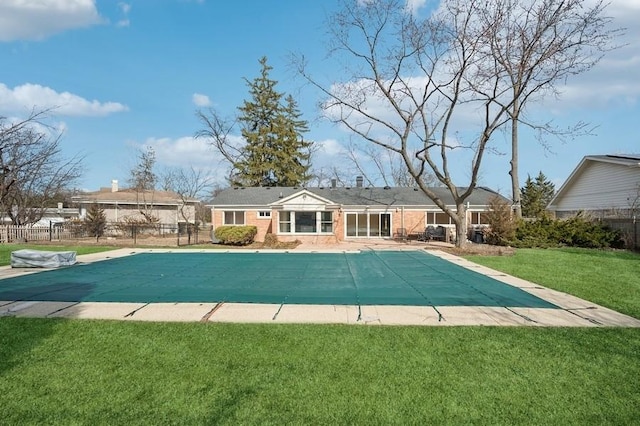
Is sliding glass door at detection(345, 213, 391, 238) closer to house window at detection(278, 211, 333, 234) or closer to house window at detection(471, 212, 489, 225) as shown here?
house window at detection(278, 211, 333, 234)

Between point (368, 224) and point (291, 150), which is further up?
point (291, 150)

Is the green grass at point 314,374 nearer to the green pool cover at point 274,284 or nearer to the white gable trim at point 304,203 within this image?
the green pool cover at point 274,284

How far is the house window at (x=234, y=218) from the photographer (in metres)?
26.5

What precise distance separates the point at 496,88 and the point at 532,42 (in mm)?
2044

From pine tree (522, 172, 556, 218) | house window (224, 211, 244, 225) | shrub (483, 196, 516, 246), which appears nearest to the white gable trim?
house window (224, 211, 244, 225)

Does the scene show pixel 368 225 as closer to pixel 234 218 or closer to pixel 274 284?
pixel 234 218

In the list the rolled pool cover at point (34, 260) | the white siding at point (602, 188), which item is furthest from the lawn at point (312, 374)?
the white siding at point (602, 188)

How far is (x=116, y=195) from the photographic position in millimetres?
37656

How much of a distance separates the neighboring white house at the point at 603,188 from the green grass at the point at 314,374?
57.4ft

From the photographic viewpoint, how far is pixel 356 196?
1102 inches

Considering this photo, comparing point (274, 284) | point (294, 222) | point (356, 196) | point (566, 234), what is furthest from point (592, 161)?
point (274, 284)

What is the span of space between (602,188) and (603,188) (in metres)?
0.08

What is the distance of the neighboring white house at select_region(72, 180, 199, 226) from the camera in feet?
116

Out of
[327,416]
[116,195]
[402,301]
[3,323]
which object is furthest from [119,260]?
[116,195]
